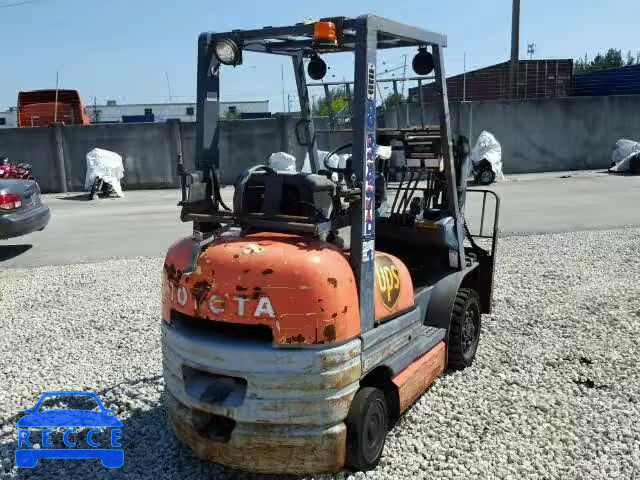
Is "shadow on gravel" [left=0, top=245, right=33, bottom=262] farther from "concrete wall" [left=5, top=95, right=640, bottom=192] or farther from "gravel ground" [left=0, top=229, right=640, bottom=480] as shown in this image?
"concrete wall" [left=5, top=95, right=640, bottom=192]

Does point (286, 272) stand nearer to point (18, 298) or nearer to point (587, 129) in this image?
point (18, 298)

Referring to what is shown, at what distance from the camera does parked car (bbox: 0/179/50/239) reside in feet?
32.6

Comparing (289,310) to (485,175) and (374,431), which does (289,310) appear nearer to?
(374,431)

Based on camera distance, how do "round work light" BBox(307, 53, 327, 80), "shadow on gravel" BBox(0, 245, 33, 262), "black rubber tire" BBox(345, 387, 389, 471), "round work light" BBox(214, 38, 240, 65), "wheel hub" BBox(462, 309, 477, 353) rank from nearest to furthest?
"black rubber tire" BBox(345, 387, 389, 471) → "round work light" BBox(214, 38, 240, 65) → "round work light" BBox(307, 53, 327, 80) → "wheel hub" BBox(462, 309, 477, 353) → "shadow on gravel" BBox(0, 245, 33, 262)

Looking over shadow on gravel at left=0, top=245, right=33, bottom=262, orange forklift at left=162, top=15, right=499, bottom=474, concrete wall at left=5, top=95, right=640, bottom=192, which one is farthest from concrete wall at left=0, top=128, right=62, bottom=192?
orange forklift at left=162, top=15, right=499, bottom=474

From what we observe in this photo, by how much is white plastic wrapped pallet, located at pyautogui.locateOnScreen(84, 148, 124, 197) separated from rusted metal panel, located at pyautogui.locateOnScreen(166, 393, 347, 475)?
1659 cm

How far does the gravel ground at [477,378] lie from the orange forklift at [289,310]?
40cm

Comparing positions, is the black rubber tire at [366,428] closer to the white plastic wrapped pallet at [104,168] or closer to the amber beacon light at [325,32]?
the amber beacon light at [325,32]

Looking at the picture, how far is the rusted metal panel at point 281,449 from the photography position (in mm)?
3285

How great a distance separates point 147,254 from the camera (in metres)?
10.3

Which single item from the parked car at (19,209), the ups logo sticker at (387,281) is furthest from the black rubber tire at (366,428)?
the parked car at (19,209)

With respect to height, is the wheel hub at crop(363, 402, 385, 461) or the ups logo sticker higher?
the ups logo sticker

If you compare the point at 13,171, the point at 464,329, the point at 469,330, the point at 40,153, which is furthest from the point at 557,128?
the point at 464,329

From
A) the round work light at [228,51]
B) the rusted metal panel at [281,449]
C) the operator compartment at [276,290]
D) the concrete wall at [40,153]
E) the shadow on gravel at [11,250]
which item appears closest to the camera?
the operator compartment at [276,290]
